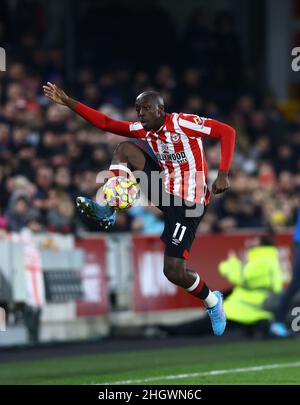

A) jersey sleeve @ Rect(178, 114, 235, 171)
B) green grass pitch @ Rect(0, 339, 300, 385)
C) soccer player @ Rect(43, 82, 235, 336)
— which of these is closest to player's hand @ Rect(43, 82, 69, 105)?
soccer player @ Rect(43, 82, 235, 336)

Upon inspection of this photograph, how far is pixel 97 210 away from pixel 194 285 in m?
1.20

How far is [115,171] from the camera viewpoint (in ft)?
34.4

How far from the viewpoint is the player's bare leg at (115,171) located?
404 inches

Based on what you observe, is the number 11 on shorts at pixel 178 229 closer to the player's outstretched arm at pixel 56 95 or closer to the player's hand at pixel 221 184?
the player's hand at pixel 221 184

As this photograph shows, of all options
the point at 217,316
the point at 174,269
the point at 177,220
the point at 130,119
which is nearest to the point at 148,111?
the point at 177,220

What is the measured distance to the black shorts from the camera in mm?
10766

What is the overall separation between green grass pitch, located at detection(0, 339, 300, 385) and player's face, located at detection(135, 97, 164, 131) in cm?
230

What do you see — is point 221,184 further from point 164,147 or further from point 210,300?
point 210,300

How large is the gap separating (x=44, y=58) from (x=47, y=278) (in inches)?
237

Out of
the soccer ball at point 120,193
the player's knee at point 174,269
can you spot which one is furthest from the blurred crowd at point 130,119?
the soccer ball at point 120,193

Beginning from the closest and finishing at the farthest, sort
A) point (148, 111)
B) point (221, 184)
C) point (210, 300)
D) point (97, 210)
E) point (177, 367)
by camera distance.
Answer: point (221, 184), point (97, 210), point (148, 111), point (210, 300), point (177, 367)

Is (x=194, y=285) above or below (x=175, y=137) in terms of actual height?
below
